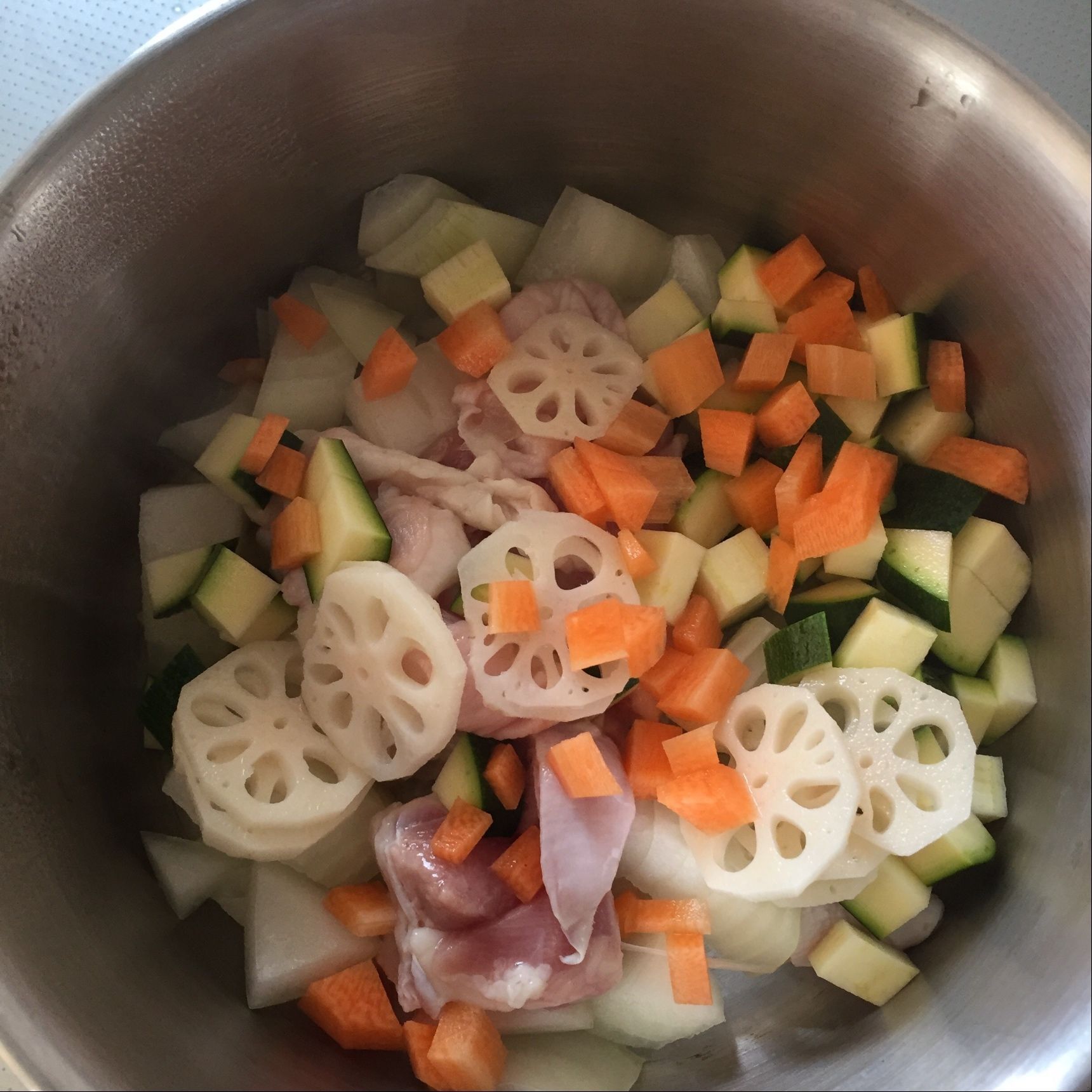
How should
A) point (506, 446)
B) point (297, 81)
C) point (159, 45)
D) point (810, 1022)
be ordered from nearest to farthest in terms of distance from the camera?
point (159, 45), point (297, 81), point (810, 1022), point (506, 446)

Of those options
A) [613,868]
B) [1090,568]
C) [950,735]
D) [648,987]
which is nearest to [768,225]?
[1090,568]

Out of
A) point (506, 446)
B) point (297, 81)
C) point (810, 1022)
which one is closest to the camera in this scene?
point (297, 81)

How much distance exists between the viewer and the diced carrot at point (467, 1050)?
1412 mm

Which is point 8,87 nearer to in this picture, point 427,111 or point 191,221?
point 191,221

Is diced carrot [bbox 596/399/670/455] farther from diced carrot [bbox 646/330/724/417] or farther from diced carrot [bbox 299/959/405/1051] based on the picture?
diced carrot [bbox 299/959/405/1051]

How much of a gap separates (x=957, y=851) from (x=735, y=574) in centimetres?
59

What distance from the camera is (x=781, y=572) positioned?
1660 mm

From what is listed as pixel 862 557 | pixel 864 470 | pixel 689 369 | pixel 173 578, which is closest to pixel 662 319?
pixel 689 369

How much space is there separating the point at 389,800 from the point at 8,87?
5.12 ft

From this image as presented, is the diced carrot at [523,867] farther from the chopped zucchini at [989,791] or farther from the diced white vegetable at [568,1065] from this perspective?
the chopped zucchini at [989,791]

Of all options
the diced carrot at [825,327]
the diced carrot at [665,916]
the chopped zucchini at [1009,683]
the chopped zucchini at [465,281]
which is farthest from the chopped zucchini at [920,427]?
the diced carrot at [665,916]

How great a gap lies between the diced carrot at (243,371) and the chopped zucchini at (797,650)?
3.68ft

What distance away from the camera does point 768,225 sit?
183 cm

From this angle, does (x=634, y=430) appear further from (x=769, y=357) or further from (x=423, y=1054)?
(x=423, y=1054)
